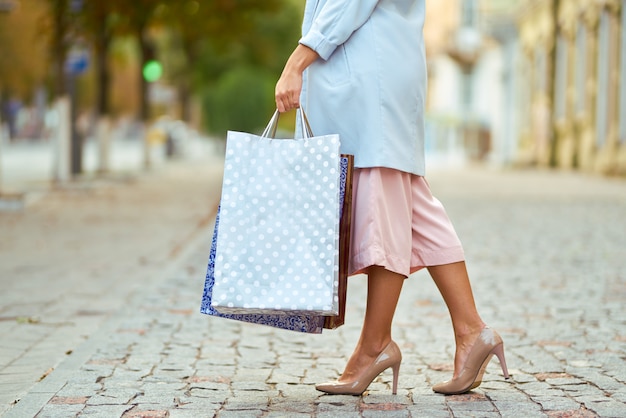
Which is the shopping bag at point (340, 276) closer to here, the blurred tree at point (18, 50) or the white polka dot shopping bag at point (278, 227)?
the white polka dot shopping bag at point (278, 227)

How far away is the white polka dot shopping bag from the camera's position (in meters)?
3.57

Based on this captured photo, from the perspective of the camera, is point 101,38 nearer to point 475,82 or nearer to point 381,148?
point 381,148

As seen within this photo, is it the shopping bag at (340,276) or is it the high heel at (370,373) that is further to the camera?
the high heel at (370,373)

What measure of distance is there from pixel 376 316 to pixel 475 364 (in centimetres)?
38

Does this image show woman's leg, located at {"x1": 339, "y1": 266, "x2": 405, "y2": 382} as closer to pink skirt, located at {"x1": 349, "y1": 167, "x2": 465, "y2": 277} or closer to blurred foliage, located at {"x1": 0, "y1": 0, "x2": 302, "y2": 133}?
pink skirt, located at {"x1": 349, "y1": 167, "x2": 465, "y2": 277}

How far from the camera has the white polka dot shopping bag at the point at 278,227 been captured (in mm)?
3570

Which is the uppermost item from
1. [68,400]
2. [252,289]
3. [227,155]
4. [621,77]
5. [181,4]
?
[181,4]

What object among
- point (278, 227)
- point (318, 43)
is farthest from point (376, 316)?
point (318, 43)

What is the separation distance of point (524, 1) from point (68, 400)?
104ft

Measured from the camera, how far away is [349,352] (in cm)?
500

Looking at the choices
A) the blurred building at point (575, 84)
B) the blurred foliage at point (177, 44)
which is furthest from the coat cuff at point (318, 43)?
the blurred building at point (575, 84)

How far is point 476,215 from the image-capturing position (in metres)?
13.1

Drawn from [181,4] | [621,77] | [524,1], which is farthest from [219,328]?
[524,1]

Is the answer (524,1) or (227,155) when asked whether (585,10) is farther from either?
(227,155)
